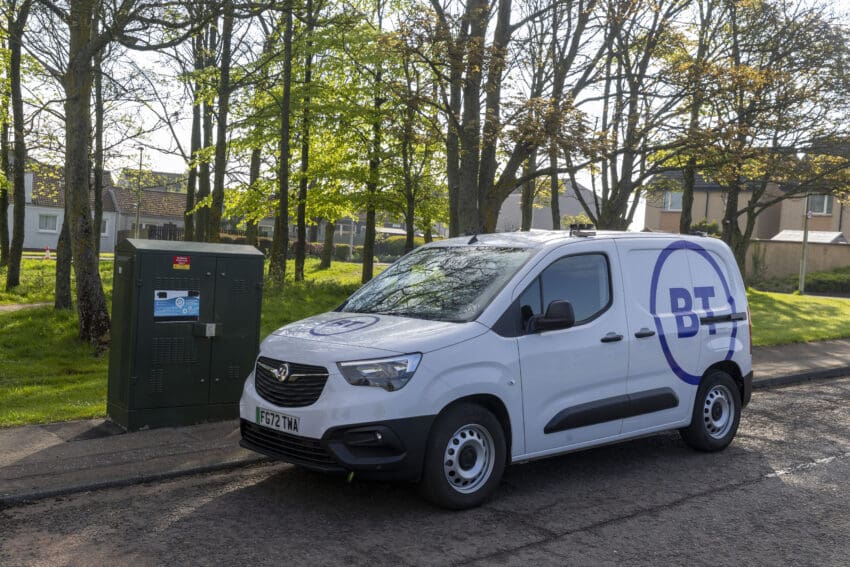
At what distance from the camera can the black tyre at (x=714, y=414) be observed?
7703 mm

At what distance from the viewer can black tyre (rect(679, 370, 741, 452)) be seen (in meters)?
7.70

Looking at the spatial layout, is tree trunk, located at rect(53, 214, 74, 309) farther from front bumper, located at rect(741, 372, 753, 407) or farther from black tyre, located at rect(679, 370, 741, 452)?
front bumper, located at rect(741, 372, 753, 407)

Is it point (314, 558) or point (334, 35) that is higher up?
point (334, 35)

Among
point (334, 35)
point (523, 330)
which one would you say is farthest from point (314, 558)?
point (334, 35)

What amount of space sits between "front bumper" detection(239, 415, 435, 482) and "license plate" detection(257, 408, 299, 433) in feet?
0.64

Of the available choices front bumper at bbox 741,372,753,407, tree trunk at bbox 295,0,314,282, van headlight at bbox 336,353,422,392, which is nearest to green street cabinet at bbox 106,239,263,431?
van headlight at bbox 336,353,422,392

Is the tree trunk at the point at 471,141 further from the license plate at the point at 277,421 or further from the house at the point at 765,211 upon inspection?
the house at the point at 765,211

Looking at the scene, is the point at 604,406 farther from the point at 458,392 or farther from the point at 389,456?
the point at 389,456

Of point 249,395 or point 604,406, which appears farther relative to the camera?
point 604,406

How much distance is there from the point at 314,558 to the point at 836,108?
2211cm

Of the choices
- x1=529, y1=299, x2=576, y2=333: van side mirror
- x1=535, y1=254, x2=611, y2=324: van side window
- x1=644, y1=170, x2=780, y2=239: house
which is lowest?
x1=529, y1=299, x2=576, y2=333: van side mirror

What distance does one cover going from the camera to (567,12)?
15.8 m

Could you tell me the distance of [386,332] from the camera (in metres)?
5.90

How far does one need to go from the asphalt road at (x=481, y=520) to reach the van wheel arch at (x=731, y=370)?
86 cm
